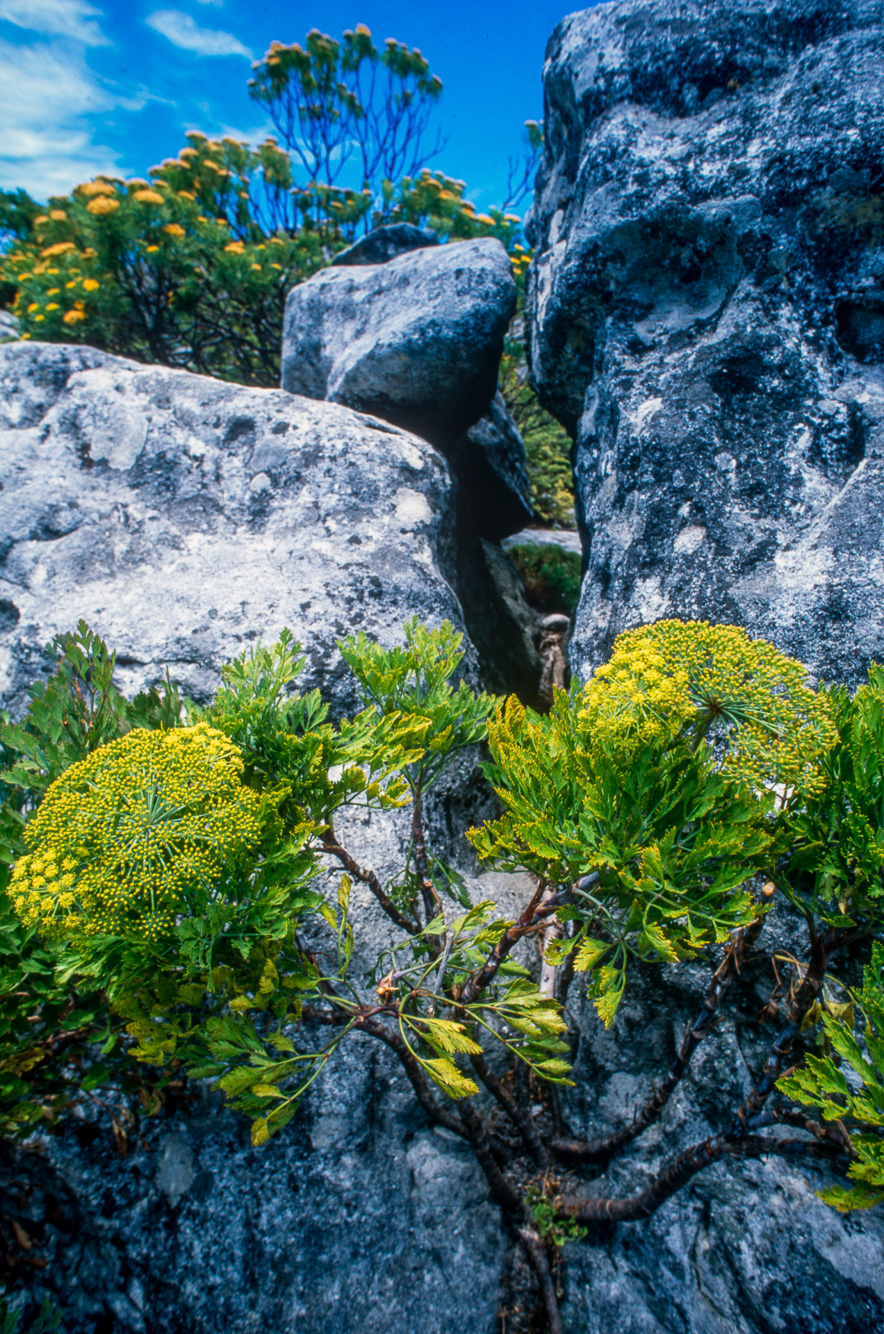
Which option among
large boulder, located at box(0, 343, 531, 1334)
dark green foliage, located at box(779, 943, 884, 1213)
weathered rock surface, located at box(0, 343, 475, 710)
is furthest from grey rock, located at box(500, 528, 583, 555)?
dark green foliage, located at box(779, 943, 884, 1213)

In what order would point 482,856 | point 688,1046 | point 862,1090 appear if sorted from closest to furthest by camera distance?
point 862,1090 < point 482,856 < point 688,1046

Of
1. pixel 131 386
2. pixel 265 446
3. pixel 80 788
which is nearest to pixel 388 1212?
pixel 80 788

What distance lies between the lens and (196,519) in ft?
12.8

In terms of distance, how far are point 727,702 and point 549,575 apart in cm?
516

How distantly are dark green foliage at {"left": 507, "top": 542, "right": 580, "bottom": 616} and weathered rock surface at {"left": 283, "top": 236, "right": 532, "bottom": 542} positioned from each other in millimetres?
487

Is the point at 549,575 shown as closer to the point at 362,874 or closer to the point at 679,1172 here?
the point at 362,874

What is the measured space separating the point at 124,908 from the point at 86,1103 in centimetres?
146

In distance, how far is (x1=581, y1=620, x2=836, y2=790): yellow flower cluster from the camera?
1765 mm

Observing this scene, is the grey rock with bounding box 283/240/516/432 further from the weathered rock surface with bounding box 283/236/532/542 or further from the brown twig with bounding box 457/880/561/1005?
the brown twig with bounding box 457/880/561/1005

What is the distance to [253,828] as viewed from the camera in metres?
1.67

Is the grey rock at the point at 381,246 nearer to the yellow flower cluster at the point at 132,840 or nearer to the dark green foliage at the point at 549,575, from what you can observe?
the dark green foliage at the point at 549,575

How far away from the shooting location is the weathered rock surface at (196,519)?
136 inches

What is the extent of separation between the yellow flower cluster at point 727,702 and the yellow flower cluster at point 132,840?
1.11 meters

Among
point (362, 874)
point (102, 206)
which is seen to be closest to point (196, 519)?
point (362, 874)
